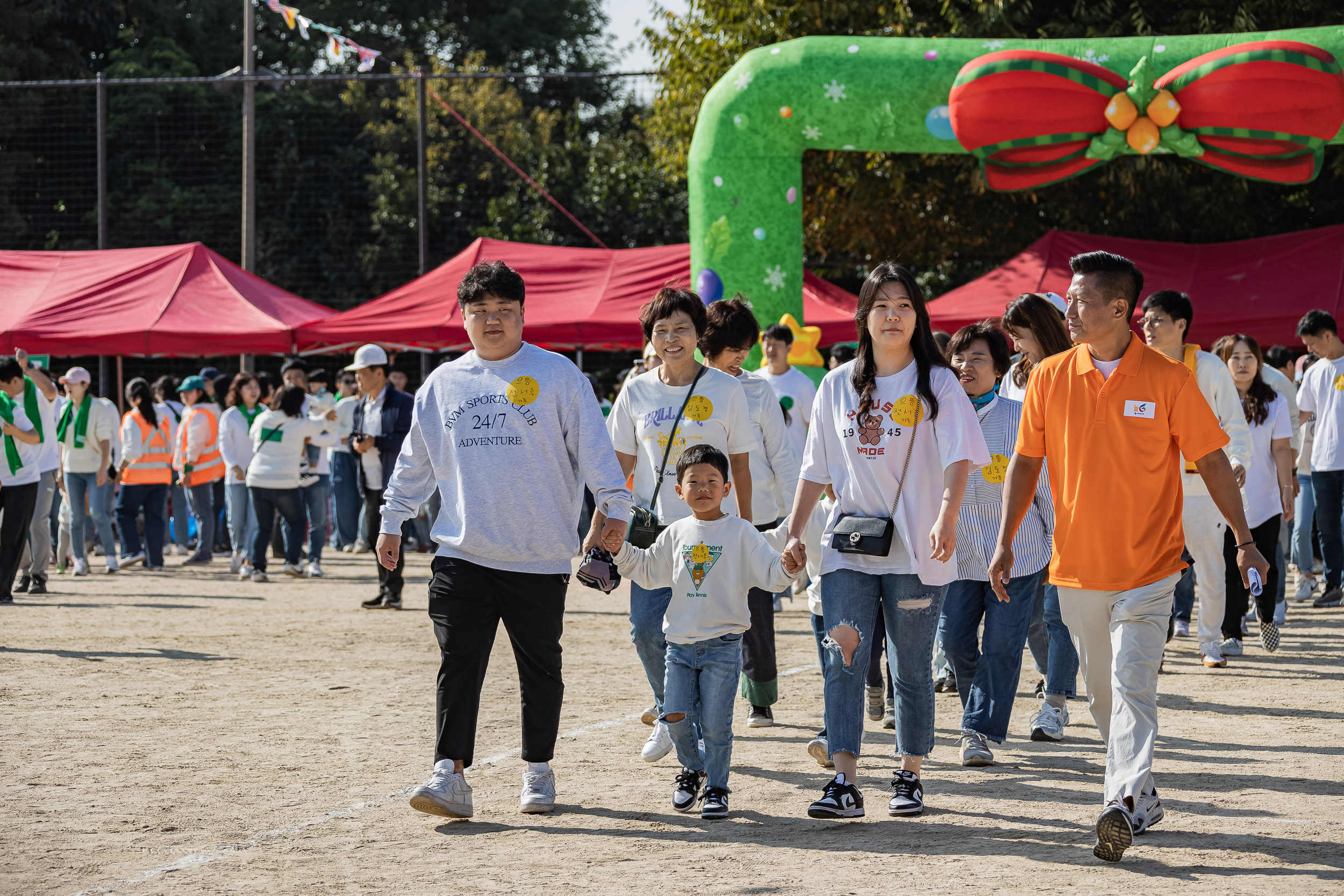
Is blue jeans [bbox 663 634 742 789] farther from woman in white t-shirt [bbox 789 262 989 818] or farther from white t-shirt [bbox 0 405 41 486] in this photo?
white t-shirt [bbox 0 405 41 486]

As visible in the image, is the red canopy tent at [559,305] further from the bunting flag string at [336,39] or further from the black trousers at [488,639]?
the black trousers at [488,639]

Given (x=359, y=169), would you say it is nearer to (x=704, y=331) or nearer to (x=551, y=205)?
(x=551, y=205)

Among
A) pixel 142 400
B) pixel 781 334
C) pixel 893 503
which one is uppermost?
pixel 781 334

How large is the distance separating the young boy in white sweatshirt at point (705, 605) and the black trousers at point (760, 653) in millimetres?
1071

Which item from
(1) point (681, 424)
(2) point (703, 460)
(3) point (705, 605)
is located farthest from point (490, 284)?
(3) point (705, 605)

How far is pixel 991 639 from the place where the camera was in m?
5.98

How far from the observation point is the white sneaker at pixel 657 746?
5758 mm

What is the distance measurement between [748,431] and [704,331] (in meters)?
0.61

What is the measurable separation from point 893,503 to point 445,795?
1771 mm

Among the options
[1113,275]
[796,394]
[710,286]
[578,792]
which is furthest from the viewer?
[710,286]

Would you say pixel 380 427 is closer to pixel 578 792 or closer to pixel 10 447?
pixel 10 447

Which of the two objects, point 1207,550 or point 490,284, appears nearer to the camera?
point 490,284

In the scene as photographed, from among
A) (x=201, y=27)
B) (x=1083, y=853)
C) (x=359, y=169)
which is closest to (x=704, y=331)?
(x=1083, y=853)

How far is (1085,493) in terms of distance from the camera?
15.0 feet
